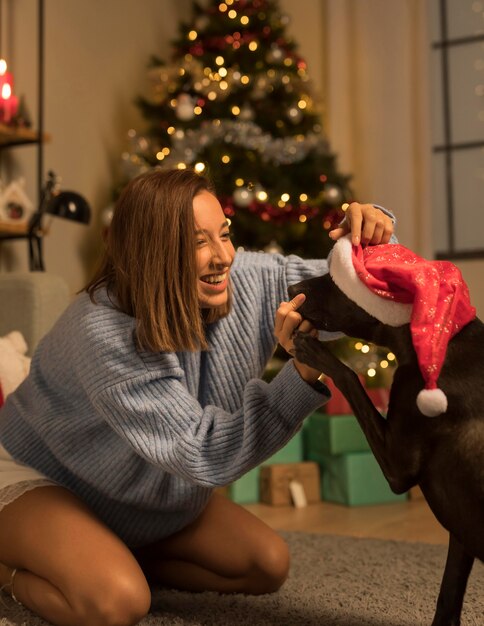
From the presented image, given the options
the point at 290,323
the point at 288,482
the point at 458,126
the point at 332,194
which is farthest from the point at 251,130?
Answer: the point at 290,323

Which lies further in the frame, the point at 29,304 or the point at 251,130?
the point at 251,130

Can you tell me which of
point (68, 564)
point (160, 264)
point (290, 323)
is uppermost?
point (160, 264)

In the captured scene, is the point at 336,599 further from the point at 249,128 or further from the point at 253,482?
the point at 249,128

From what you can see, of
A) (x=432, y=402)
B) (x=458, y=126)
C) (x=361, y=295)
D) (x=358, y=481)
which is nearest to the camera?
(x=432, y=402)

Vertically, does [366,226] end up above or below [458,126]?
below

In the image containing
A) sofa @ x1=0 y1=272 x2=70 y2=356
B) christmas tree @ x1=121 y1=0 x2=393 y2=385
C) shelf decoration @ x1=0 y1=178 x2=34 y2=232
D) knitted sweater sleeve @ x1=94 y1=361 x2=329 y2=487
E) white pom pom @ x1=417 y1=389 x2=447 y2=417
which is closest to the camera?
white pom pom @ x1=417 y1=389 x2=447 y2=417

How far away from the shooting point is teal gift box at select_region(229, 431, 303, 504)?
318 centimetres

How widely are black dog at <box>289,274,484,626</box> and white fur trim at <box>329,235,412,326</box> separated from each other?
18 millimetres

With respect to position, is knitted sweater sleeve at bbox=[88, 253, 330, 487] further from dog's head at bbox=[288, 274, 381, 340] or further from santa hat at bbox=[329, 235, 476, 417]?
santa hat at bbox=[329, 235, 476, 417]

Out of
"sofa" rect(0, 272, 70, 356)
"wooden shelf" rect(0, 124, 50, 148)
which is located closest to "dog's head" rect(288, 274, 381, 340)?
"sofa" rect(0, 272, 70, 356)

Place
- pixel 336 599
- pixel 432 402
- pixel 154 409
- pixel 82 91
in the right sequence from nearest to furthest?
1. pixel 432 402
2. pixel 154 409
3. pixel 336 599
4. pixel 82 91

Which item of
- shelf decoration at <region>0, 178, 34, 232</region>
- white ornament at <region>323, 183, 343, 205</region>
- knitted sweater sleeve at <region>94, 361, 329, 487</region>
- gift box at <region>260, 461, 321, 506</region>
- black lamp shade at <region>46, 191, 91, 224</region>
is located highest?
white ornament at <region>323, 183, 343, 205</region>

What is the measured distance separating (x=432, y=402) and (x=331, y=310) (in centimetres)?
28

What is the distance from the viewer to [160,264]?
5.10ft
